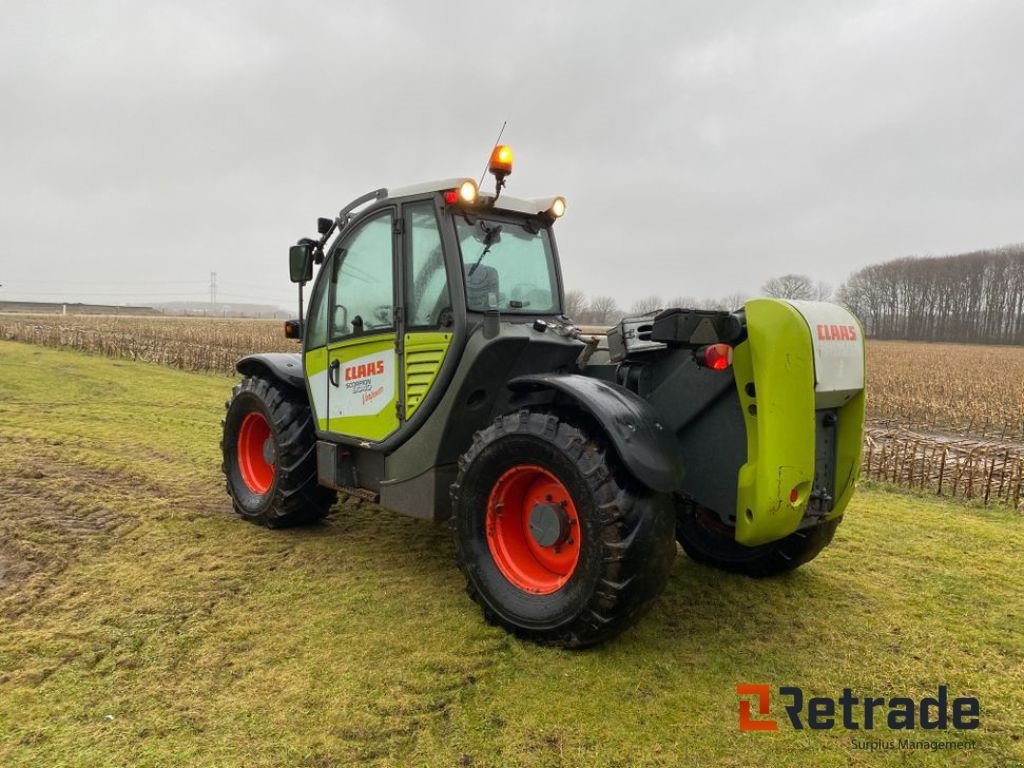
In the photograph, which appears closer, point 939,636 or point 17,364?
point 939,636

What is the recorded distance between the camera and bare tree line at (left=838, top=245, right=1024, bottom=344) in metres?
56.4

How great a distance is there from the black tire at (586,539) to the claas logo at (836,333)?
3.41 feet

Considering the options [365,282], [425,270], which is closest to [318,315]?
[365,282]

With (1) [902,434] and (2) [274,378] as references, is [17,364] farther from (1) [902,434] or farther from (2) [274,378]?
(1) [902,434]

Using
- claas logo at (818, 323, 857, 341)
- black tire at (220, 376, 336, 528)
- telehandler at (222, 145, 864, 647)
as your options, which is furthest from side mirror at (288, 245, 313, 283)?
claas logo at (818, 323, 857, 341)

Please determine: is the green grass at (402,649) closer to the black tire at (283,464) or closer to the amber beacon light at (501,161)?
the black tire at (283,464)

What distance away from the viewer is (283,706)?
2752mm

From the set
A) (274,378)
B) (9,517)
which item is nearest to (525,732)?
(274,378)

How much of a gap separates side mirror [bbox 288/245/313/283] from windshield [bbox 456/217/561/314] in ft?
4.64

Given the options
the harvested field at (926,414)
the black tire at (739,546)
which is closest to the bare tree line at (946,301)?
the harvested field at (926,414)

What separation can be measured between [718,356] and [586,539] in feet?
3.29

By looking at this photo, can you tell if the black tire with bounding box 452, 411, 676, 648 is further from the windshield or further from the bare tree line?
the bare tree line

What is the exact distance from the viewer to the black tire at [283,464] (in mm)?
4832

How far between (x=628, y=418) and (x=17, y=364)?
15.6 meters
